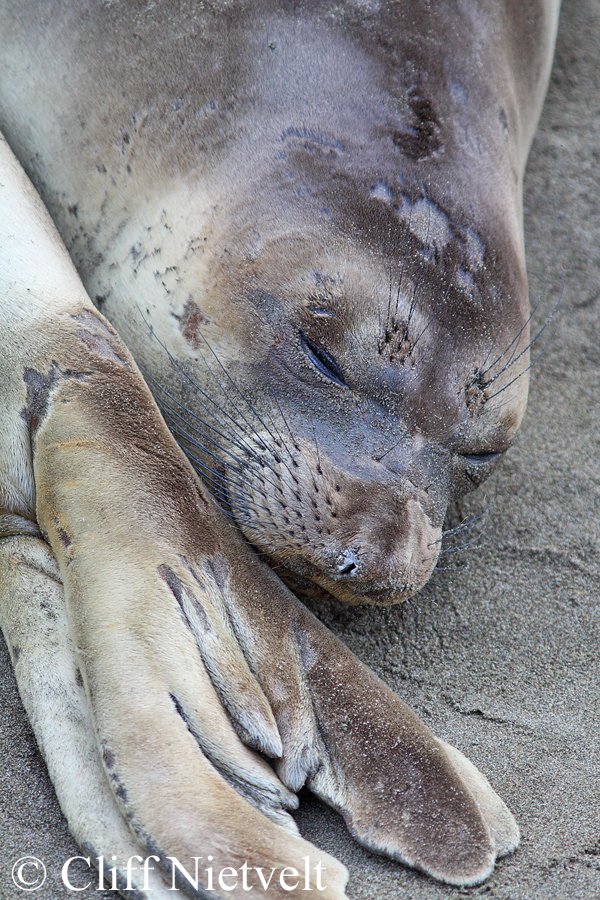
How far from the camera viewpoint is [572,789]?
2125 mm

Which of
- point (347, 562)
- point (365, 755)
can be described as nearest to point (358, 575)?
point (347, 562)

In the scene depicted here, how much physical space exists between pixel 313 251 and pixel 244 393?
1.28 ft

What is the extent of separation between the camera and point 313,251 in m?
2.33

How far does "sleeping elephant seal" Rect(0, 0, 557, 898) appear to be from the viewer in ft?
6.16

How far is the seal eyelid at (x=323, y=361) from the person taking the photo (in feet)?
7.54

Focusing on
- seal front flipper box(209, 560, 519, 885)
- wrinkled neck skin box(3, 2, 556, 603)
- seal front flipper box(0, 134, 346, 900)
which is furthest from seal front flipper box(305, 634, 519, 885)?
wrinkled neck skin box(3, 2, 556, 603)

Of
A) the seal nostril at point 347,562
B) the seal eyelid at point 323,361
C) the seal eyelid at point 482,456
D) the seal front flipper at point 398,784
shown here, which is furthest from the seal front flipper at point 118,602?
the seal eyelid at point 482,456

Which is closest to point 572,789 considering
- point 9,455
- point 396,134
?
point 9,455

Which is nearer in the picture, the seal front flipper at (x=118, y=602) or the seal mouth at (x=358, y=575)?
the seal front flipper at (x=118, y=602)

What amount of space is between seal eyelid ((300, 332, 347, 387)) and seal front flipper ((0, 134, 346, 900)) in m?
0.40

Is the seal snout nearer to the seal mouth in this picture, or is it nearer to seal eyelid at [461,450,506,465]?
the seal mouth

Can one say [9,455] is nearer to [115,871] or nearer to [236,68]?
[115,871]

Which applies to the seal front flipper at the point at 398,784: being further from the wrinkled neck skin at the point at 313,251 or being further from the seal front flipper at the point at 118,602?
the wrinkled neck skin at the point at 313,251

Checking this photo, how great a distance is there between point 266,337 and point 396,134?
70 cm
